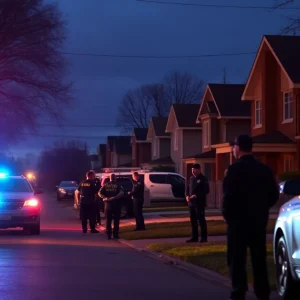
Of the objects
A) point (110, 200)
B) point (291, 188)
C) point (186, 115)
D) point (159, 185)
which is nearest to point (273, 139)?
point (159, 185)

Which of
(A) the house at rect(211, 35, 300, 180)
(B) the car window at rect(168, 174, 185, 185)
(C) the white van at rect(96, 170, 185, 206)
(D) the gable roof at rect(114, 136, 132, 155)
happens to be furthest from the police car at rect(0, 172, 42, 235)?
(D) the gable roof at rect(114, 136, 132, 155)

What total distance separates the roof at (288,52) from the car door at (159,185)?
1143 cm

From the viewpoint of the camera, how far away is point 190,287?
40.4ft

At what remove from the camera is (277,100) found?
36688mm

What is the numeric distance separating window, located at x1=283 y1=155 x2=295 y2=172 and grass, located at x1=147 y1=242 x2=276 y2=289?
696 inches

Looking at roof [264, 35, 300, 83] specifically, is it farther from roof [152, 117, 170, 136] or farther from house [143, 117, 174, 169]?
roof [152, 117, 170, 136]

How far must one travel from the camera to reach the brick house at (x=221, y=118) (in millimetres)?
47500

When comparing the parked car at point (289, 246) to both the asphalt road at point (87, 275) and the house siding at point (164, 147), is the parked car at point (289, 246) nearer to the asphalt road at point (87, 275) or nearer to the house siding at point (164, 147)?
the asphalt road at point (87, 275)

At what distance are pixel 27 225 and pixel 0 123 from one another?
18729mm

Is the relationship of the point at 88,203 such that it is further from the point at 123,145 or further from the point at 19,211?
the point at 123,145

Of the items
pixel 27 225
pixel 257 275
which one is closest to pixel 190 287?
pixel 257 275

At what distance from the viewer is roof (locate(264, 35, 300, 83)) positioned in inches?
1327

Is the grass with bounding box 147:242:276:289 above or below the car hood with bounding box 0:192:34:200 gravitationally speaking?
below

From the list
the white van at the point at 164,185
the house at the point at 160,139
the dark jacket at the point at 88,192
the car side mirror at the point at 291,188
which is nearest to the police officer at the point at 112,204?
the dark jacket at the point at 88,192
